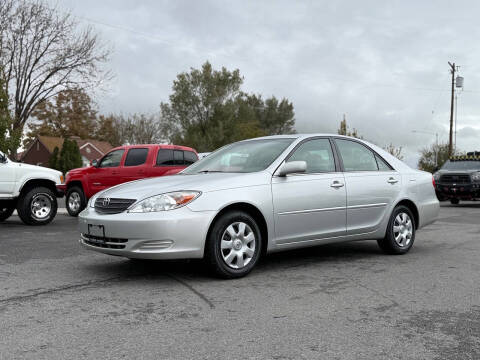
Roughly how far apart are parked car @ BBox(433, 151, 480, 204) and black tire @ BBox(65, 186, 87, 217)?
12261mm

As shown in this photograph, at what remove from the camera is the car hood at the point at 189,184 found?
Result: 5340 mm

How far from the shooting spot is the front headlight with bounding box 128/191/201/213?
520 cm

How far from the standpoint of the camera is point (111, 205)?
5.50m

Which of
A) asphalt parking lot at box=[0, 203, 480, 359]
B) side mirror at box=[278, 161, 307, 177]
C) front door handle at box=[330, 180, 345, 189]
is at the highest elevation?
side mirror at box=[278, 161, 307, 177]

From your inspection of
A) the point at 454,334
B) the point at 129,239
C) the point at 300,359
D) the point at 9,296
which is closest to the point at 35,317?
the point at 9,296

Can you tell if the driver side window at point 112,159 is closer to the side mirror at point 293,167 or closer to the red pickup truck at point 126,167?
the red pickup truck at point 126,167

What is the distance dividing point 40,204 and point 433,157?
63386 millimetres

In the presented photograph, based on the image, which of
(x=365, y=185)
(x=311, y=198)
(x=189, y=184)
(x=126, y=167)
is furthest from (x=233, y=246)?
(x=126, y=167)

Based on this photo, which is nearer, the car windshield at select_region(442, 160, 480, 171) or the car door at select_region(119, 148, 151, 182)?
the car door at select_region(119, 148, 151, 182)

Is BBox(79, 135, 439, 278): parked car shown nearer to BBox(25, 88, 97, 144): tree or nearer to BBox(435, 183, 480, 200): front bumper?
BBox(435, 183, 480, 200): front bumper

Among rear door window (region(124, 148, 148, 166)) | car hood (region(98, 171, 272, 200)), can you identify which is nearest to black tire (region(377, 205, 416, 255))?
car hood (region(98, 171, 272, 200))

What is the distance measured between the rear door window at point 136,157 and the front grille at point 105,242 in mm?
7794

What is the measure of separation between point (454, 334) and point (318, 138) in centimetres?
328

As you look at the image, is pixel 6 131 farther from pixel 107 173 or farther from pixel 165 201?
pixel 165 201
